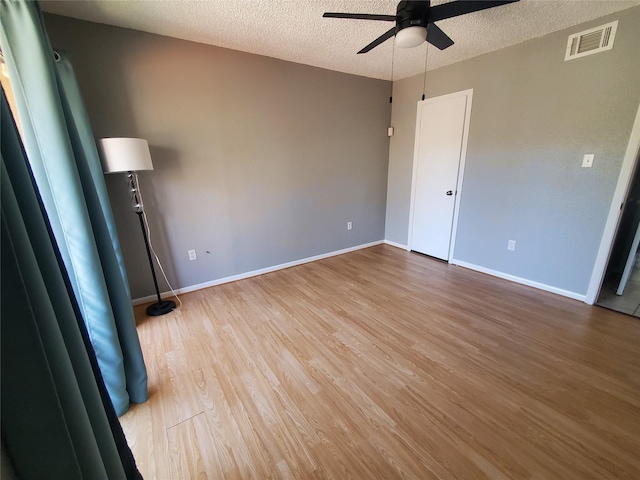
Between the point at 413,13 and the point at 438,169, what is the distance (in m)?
2.19

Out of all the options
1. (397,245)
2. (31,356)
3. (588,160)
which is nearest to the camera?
(31,356)

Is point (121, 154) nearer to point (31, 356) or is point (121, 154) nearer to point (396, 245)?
point (31, 356)

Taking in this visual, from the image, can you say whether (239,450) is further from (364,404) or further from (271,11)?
(271,11)

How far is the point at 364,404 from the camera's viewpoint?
61.0 inches

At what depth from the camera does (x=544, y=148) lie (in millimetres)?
2650

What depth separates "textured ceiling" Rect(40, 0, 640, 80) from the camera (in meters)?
1.98

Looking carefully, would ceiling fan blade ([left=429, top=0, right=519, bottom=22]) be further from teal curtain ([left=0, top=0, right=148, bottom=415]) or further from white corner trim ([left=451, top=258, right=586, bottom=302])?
white corner trim ([left=451, top=258, right=586, bottom=302])

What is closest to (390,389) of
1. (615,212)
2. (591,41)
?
(615,212)

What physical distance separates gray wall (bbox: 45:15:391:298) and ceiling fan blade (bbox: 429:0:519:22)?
1839 millimetres

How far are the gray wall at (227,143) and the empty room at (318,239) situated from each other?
2cm

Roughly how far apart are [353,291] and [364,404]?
1432 mm

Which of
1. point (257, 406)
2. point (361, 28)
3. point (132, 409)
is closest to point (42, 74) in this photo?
point (132, 409)

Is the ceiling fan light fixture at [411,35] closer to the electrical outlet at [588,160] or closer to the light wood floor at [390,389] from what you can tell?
the electrical outlet at [588,160]

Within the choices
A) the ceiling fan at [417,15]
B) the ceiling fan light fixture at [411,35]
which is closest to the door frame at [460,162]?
the ceiling fan at [417,15]
